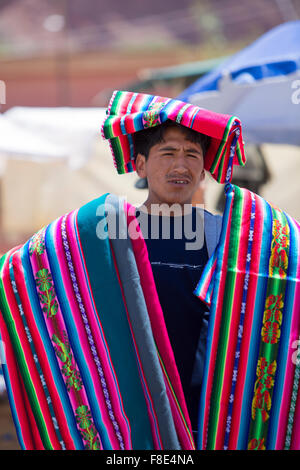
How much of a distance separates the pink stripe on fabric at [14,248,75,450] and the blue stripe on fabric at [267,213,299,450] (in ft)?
1.90

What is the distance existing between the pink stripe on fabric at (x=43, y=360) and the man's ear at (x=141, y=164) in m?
0.47

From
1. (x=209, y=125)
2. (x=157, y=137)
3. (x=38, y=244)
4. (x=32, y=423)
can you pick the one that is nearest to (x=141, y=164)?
(x=157, y=137)

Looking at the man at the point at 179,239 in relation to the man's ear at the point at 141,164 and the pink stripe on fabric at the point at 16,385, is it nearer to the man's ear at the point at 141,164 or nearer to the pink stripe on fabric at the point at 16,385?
the man's ear at the point at 141,164

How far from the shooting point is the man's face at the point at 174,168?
1872mm

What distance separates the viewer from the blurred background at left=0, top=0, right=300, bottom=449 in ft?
11.7

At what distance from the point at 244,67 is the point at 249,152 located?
2.07m

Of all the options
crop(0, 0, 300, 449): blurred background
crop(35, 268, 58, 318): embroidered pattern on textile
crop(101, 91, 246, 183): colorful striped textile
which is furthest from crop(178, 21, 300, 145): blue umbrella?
crop(35, 268, 58, 318): embroidered pattern on textile

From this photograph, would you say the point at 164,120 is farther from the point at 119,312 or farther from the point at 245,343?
the point at 245,343

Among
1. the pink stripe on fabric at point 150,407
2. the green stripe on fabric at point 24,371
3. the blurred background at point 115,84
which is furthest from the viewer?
the blurred background at point 115,84

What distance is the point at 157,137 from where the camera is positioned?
1910 mm

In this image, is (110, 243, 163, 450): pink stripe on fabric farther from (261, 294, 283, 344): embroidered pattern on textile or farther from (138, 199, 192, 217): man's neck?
(261, 294, 283, 344): embroidered pattern on textile

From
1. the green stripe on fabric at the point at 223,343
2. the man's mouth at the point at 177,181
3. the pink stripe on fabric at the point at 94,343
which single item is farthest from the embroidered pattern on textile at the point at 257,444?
the man's mouth at the point at 177,181
